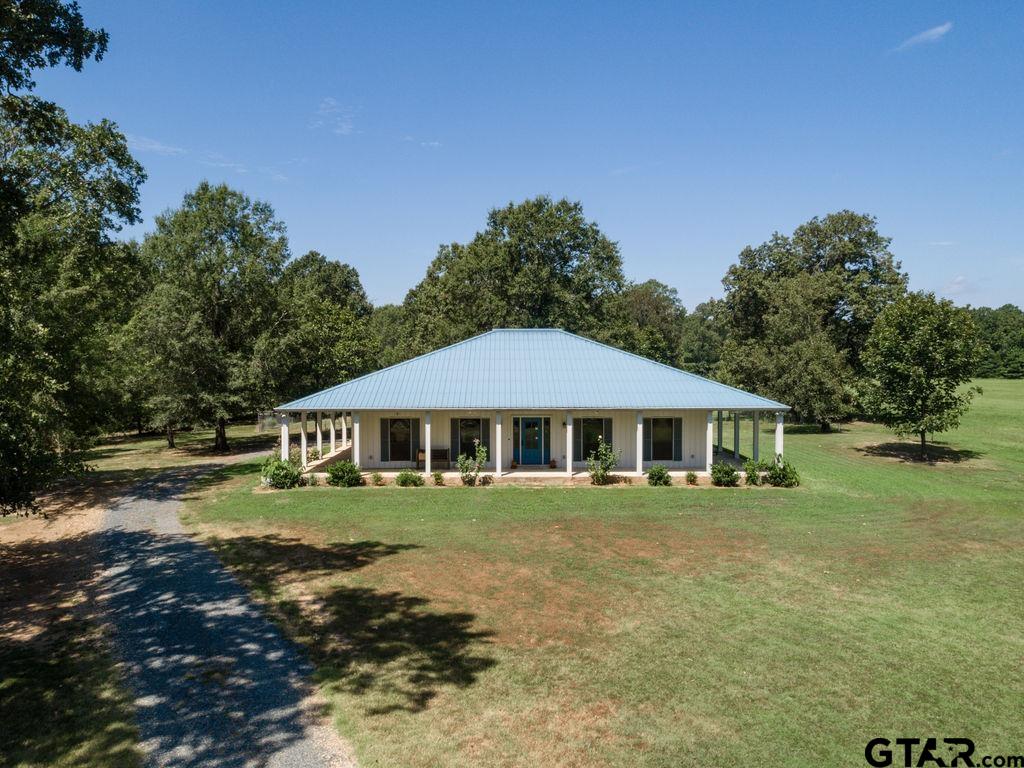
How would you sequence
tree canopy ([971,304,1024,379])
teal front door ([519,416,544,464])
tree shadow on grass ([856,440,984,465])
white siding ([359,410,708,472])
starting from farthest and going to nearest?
tree canopy ([971,304,1024,379]) → tree shadow on grass ([856,440,984,465]) → teal front door ([519,416,544,464]) → white siding ([359,410,708,472])

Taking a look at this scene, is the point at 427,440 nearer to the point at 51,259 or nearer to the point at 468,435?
the point at 468,435

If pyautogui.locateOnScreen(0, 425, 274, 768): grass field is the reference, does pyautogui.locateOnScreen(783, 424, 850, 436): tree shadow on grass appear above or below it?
above

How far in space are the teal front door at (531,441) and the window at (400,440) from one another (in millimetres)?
4475

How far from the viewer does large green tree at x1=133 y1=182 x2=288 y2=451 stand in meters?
29.9

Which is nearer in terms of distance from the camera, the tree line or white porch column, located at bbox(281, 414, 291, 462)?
the tree line

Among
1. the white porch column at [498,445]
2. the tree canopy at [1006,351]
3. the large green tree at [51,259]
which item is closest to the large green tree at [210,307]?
the large green tree at [51,259]

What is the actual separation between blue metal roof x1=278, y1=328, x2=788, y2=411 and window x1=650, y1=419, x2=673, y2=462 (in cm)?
167

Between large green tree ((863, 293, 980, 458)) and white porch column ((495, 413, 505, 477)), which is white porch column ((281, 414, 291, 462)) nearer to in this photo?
white porch column ((495, 413, 505, 477))

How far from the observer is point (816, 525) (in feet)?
54.6

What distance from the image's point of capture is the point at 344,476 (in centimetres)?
2241

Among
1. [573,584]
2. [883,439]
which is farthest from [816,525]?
[883,439]

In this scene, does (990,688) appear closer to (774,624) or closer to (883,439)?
(774,624)

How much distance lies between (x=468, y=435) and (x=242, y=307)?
614 inches

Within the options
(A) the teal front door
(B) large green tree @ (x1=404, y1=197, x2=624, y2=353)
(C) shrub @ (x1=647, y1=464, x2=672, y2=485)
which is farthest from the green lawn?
(B) large green tree @ (x1=404, y1=197, x2=624, y2=353)
